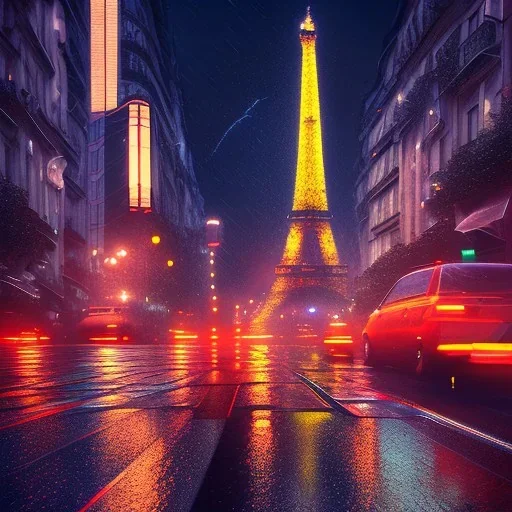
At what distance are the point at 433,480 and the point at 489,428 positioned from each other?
1.94 m

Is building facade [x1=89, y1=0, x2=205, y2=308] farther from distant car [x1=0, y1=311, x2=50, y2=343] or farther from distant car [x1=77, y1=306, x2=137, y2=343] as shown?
distant car [x1=77, y1=306, x2=137, y2=343]

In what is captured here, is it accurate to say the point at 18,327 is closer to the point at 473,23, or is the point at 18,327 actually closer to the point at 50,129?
the point at 50,129

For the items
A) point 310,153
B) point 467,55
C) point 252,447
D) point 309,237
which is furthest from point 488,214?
point 310,153

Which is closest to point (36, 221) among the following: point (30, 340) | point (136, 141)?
point (30, 340)

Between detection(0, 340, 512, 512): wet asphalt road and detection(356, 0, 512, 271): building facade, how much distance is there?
13049 millimetres

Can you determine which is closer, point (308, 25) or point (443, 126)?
point (443, 126)

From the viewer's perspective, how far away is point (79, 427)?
473 centimetres

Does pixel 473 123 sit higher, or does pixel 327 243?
pixel 473 123

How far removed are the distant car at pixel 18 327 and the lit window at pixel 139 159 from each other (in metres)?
19.5

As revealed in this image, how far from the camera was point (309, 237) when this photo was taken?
2746 inches

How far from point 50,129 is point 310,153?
1672 inches

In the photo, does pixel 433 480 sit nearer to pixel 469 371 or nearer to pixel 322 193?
pixel 469 371

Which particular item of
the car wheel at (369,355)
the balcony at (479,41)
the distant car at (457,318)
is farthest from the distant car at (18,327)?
the balcony at (479,41)

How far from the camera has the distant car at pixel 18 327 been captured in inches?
960
